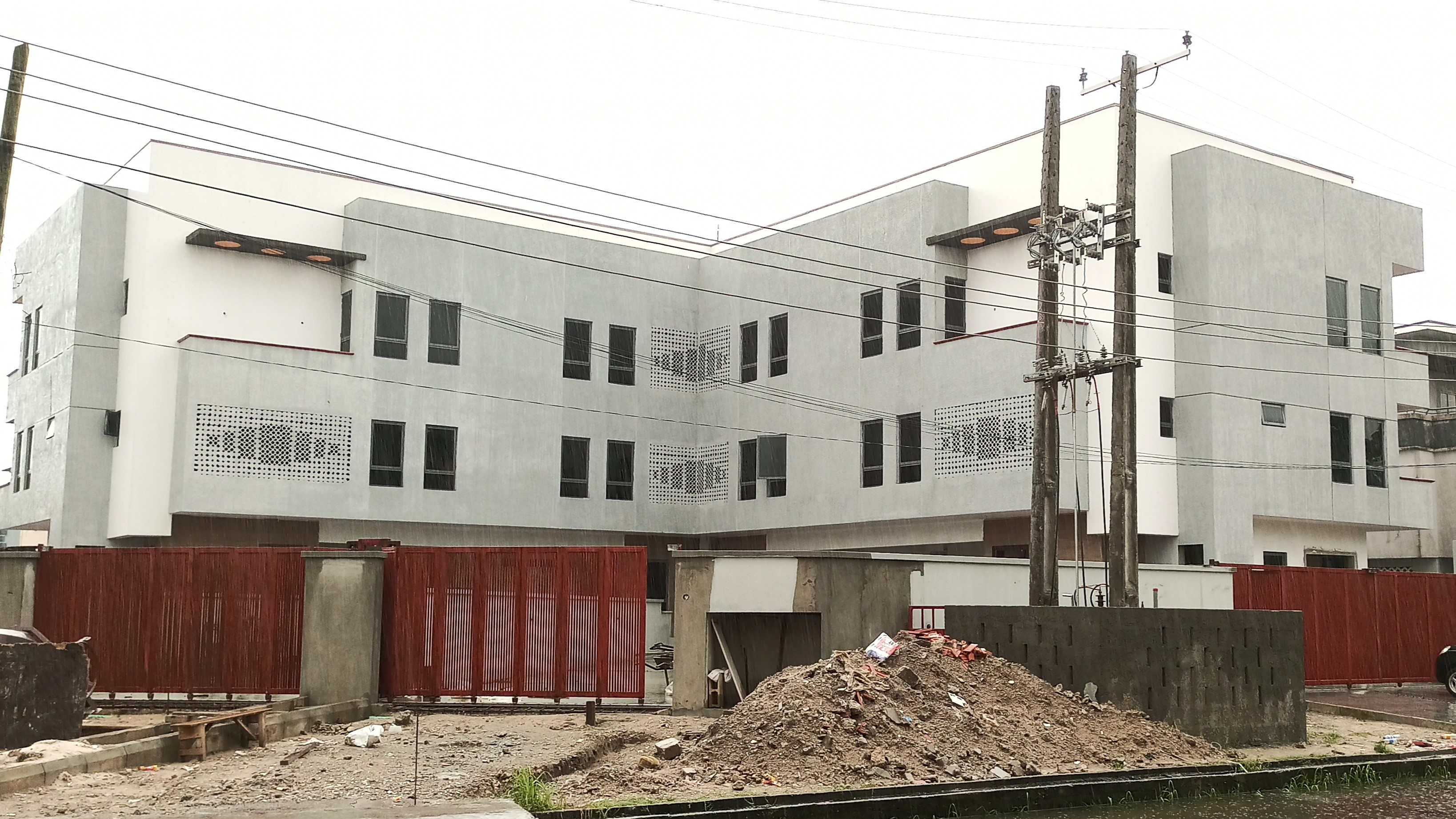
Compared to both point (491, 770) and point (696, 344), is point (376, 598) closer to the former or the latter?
point (491, 770)

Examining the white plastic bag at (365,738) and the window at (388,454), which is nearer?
the white plastic bag at (365,738)

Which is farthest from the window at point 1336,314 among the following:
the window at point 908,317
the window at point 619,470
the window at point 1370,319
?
the window at point 619,470

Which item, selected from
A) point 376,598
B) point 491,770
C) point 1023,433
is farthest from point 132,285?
A: point 491,770

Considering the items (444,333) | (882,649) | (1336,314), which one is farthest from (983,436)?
(882,649)

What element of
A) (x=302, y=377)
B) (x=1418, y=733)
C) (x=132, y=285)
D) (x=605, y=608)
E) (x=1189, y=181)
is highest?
(x=1189, y=181)

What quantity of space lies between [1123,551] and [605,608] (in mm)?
8143

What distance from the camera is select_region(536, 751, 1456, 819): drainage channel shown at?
12562 mm

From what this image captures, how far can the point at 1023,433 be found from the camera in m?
34.0

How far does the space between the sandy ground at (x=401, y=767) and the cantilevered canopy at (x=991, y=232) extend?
18324mm

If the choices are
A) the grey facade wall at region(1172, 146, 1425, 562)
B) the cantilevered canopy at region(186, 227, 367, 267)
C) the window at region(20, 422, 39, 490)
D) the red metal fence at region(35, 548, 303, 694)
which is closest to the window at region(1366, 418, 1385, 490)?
the grey facade wall at region(1172, 146, 1425, 562)

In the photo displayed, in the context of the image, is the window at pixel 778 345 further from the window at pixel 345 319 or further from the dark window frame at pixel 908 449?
the window at pixel 345 319

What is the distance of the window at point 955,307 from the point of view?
38.2 meters

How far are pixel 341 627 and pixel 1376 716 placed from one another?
682 inches

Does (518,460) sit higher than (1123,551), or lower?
higher
